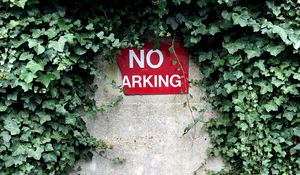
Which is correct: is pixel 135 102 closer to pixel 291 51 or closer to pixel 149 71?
pixel 149 71

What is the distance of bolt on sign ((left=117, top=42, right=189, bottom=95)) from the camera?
11.1ft

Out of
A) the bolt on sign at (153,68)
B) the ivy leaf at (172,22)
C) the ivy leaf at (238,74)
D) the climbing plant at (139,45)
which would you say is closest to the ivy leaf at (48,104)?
the climbing plant at (139,45)

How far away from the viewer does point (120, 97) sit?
3.39 metres

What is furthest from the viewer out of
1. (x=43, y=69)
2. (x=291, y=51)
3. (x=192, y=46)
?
(x=192, y=46)

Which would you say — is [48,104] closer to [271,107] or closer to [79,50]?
[79,50]

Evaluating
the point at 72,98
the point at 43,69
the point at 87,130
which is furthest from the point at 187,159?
the point at 43,69

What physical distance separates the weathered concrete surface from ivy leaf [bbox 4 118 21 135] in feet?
1.99

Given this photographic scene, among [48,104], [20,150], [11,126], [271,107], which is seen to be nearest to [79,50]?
[48,104]

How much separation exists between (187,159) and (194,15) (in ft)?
3.80

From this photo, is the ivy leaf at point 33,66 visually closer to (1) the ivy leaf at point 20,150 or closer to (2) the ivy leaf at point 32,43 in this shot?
(2) the ivy leaf at point 32,43

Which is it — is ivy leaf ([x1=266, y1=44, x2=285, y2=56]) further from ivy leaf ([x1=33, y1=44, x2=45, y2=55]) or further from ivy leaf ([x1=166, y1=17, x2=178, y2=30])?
ivy leaf ([x1=33, y1=44, x2=45, y2=55])

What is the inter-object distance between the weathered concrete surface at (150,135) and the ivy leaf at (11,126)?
0.61 meters

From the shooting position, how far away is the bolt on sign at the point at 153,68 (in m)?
3.40

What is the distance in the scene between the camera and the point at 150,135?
3451 mm
